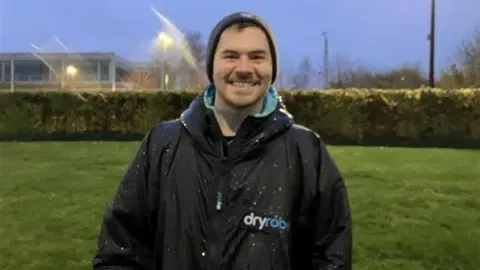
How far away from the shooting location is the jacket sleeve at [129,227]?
2.03m

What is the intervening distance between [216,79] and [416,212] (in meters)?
6.00

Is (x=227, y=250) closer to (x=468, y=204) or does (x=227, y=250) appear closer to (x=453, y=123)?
(x=468, y=204)

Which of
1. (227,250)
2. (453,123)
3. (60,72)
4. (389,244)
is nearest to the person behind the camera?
(227,250)

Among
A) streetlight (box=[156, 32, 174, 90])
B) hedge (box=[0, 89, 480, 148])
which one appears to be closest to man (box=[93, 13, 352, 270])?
hedge (box=[0, 89, 480, 148])

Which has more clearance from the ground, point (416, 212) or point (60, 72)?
point (60, 72)

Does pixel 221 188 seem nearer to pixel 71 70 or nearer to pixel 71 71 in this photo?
pixel 71 71

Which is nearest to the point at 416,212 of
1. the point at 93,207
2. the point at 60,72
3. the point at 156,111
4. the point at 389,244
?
the point at 389,244

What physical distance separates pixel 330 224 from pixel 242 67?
55 cm

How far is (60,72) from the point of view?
45.3 metres

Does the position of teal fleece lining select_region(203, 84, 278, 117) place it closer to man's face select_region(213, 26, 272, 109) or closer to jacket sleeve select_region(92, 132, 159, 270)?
man's face select_region(213, 26, 272, 109)

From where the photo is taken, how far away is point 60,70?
45.4 meters

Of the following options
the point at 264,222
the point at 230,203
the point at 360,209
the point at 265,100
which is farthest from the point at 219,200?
the point at 360,209

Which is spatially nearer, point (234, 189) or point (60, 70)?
point (234, 189)

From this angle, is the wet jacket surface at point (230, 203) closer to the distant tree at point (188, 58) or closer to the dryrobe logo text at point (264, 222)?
the dryrobe logo text at point (264, 222)
